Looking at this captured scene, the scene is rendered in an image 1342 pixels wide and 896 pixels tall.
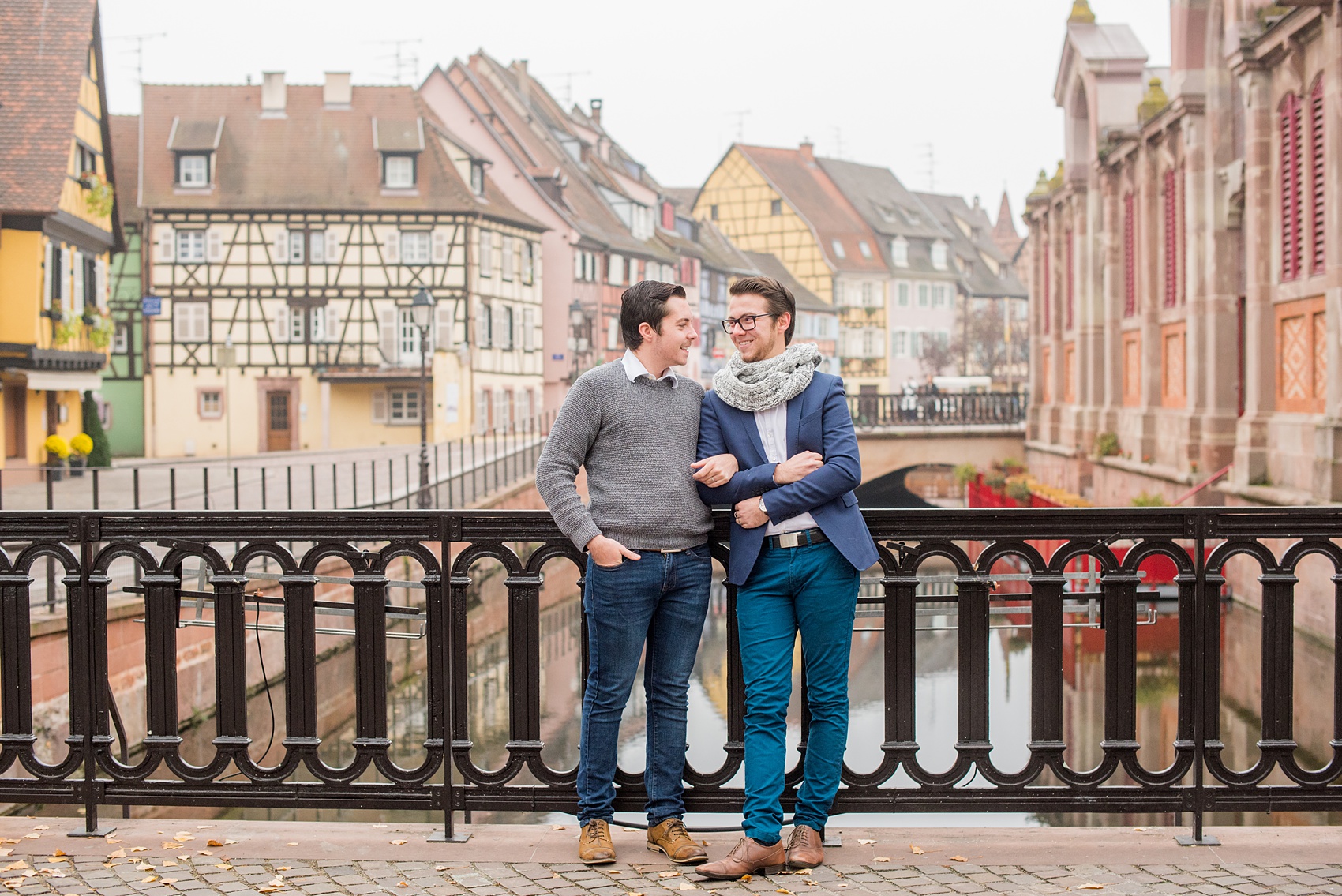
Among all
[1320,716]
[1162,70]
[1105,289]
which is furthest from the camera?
[1162,70]

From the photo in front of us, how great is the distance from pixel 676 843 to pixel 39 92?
102 ft

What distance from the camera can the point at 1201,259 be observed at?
25281 mm

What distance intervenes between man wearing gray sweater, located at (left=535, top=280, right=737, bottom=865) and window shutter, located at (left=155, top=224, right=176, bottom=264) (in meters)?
45.1

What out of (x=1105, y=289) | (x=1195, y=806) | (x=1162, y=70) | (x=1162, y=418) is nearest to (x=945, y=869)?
(x=1195, y=806)

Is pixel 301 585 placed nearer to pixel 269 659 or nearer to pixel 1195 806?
pixel 1195 806

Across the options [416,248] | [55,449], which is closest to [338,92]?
[416,248]

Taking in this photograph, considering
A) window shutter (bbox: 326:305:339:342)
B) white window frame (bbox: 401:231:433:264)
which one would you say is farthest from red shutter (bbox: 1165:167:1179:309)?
window shutter (bbox: 326:305:339:342)

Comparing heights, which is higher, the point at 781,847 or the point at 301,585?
the point at 301,585

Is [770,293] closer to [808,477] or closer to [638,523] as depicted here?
[808,477]

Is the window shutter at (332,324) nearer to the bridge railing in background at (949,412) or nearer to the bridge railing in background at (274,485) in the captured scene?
the bridge railing in background at (274,485)

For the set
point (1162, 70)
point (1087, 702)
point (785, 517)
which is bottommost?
point (1087, 702)

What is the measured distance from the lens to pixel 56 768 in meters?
5.41

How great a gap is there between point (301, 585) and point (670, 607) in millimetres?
1448

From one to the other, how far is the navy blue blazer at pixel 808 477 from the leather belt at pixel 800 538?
1.9 inches
